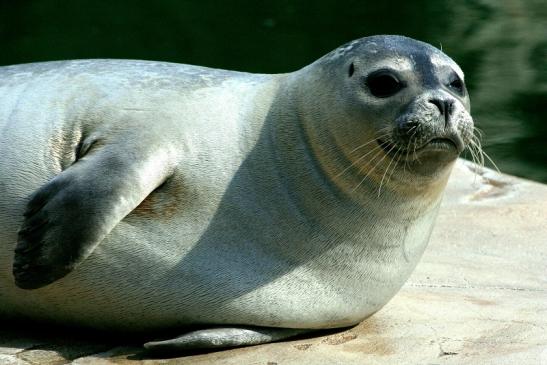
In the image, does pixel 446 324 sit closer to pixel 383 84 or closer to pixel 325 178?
pixel 325 178

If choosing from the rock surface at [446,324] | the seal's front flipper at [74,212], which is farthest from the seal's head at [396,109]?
the seal's front flipper at [74,212]

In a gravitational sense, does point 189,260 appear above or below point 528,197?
above

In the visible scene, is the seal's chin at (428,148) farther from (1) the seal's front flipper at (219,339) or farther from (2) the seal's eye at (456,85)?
(1) the seal's front flipper at (219,339)

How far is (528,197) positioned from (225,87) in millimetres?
2939

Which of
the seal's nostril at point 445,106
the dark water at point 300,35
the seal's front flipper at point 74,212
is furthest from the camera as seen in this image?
the dark water at point 300,35

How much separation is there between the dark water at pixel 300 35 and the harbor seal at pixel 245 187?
583cm

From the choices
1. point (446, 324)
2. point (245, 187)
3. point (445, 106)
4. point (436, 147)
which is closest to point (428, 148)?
point (436, 147)

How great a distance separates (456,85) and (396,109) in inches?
12.7

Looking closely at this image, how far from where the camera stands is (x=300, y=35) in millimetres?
14898

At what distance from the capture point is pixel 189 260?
197 inches

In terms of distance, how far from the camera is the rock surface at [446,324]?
4945 millimetres

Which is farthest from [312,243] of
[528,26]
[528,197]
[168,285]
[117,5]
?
[117,5]

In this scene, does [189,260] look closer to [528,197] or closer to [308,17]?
[528,197]

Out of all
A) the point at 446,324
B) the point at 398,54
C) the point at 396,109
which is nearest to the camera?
the point at 396,109
